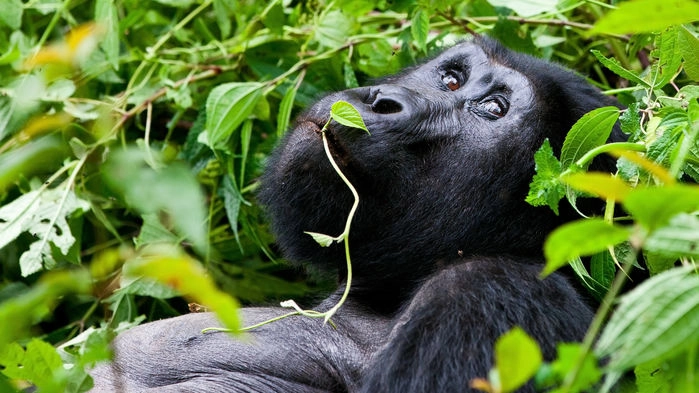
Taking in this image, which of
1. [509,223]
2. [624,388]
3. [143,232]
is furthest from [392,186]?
[143,232]

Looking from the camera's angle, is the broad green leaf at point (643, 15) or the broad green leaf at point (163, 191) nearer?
the broad green leaf at point (163, 191)

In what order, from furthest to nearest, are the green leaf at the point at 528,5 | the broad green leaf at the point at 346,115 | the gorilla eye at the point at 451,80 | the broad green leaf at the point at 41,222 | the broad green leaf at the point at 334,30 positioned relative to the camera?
the broad green leaf at the point at 334,30 → the green leaf at the point at 528,5 → the broad green leaf at the point at 41,222 → the gorilla eye at the point at 451,80 → the broad green leaf at the point at 346,115

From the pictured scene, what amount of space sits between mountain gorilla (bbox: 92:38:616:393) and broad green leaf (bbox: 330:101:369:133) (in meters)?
0.09

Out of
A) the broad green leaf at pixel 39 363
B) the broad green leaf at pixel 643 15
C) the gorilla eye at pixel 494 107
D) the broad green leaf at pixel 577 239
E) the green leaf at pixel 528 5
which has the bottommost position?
the gorilla eye at pixel 494 107

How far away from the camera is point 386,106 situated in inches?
91.0

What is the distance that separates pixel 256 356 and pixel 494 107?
Result: 0.93 meters

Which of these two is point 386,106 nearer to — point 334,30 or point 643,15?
point 334,30

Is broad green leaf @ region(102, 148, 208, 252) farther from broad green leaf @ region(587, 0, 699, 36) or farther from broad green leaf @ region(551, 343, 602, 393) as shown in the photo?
broad green leaf @ region(587, 0, 699, 36)

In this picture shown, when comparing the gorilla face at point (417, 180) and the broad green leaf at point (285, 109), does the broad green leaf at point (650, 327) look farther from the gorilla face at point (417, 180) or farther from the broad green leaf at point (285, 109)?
the broad green leaf at point (285, 109)

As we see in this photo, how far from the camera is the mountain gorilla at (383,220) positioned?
2203 millimetres

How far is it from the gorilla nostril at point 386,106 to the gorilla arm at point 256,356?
53 centimetres

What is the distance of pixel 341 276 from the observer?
2.54 meters

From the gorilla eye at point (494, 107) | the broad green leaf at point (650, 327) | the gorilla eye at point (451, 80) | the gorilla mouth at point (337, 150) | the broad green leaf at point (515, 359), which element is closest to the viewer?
the broad green leaf at point (515, 359)

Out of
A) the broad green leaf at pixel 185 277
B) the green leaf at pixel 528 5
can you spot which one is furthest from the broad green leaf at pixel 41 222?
the broad green leaf at pixel 185 277
